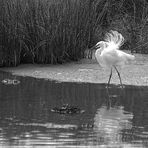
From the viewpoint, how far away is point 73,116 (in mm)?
8078

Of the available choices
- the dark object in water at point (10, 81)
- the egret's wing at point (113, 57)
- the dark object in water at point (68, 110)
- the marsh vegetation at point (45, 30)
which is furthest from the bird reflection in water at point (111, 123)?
the marsh vegetation at point (45, 30)

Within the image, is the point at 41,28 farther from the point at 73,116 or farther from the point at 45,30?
the point at 73,116

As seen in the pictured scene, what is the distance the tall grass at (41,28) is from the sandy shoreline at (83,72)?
0.28 metres

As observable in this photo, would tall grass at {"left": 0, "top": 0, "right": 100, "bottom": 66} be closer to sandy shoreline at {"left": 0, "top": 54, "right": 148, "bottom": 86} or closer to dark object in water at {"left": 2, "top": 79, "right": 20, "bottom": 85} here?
sandy shoreline at {"left": 0, "top": 54, "right": 148, "bottom": 86}

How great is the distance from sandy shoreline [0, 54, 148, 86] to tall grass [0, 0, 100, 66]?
0.28 metres

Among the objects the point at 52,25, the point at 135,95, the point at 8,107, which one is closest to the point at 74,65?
the point at 52,25

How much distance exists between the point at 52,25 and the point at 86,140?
6.37m

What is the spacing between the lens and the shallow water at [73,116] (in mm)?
6660

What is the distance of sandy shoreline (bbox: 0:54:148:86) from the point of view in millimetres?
11422

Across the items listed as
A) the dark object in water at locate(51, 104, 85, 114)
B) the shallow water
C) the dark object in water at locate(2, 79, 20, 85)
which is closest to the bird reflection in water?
the shallow water

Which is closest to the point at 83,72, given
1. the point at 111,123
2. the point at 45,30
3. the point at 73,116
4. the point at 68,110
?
the point at 45,30

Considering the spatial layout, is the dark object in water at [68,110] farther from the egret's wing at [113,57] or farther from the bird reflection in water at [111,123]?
the egret's wing at [113,57]

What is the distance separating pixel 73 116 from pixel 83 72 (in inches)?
165

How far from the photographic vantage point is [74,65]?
13219 millimetres
